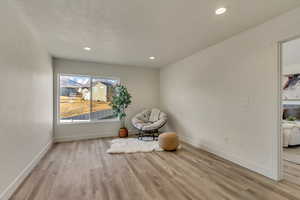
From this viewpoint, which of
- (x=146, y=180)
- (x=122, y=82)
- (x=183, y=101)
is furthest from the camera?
(x=122, y=82)

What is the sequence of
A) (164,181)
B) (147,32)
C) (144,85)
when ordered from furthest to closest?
(144,85), (147,32), (164,181)

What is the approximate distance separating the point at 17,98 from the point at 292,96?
307 inches

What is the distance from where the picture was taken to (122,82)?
5.48 m

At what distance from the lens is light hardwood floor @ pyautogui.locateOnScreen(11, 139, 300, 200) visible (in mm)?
1970

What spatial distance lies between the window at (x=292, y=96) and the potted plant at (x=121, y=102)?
581 centimetres

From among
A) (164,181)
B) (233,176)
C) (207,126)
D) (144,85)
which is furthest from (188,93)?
(164,181)

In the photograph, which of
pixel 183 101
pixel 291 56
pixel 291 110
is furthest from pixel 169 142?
pixel 291 110

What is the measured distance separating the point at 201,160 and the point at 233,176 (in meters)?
0.74

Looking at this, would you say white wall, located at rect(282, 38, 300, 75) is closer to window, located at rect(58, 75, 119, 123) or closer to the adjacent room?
the adjacent room

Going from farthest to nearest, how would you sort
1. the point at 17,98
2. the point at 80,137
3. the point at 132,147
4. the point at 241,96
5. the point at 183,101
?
the point at 80,137, the point at 183,101, the point at 132,147, the point at 241,96, the point at 17,98

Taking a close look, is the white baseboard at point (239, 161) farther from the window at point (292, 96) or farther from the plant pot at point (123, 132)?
the window at point (292, 96)

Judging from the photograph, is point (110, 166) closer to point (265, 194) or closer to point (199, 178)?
point (199, 178)

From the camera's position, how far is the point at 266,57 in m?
2.46

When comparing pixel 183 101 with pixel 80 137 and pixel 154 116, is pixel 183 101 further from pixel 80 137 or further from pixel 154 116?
pixel 80 137
